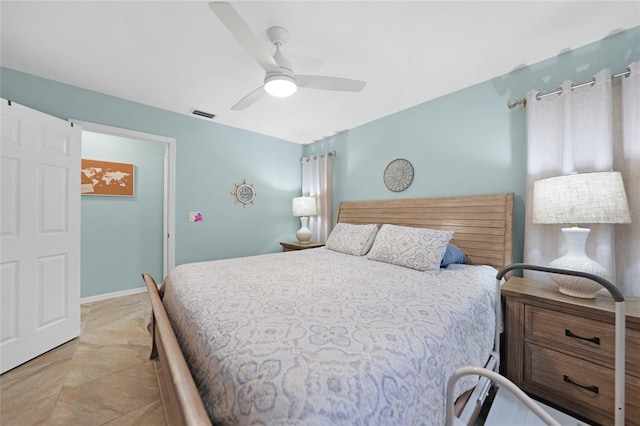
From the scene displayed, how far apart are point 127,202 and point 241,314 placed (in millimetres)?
3501

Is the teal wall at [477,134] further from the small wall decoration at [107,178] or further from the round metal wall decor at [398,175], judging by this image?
the small wall decoration at [107,178]

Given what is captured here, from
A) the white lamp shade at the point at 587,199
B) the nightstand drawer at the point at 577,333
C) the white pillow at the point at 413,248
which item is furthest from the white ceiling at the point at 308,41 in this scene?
the nightstand drawer at the point at 577,333

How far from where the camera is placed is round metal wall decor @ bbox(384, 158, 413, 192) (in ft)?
9.77

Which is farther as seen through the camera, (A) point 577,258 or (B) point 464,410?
(A) point 577,258

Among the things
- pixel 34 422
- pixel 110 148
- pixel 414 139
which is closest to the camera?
pixel 34 422

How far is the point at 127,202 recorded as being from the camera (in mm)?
3537

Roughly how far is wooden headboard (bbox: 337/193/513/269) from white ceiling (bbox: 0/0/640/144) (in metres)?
1.18

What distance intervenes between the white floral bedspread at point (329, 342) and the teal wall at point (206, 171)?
6.34 feet

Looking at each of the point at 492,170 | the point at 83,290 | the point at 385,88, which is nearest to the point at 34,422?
the point at 83,290

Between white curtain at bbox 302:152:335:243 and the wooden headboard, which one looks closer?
the wooden headboard

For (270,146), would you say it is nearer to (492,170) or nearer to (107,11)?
(107,11)

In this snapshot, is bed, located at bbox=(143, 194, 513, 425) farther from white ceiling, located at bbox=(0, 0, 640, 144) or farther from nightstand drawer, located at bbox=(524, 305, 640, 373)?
white ceiling, located at bbox=(0, 0, 640, 144)

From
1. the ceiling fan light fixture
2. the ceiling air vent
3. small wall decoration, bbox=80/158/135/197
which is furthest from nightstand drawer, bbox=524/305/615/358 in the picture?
small wall decoration, bbox=80/158/135/197

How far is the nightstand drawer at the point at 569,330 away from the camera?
127cm
